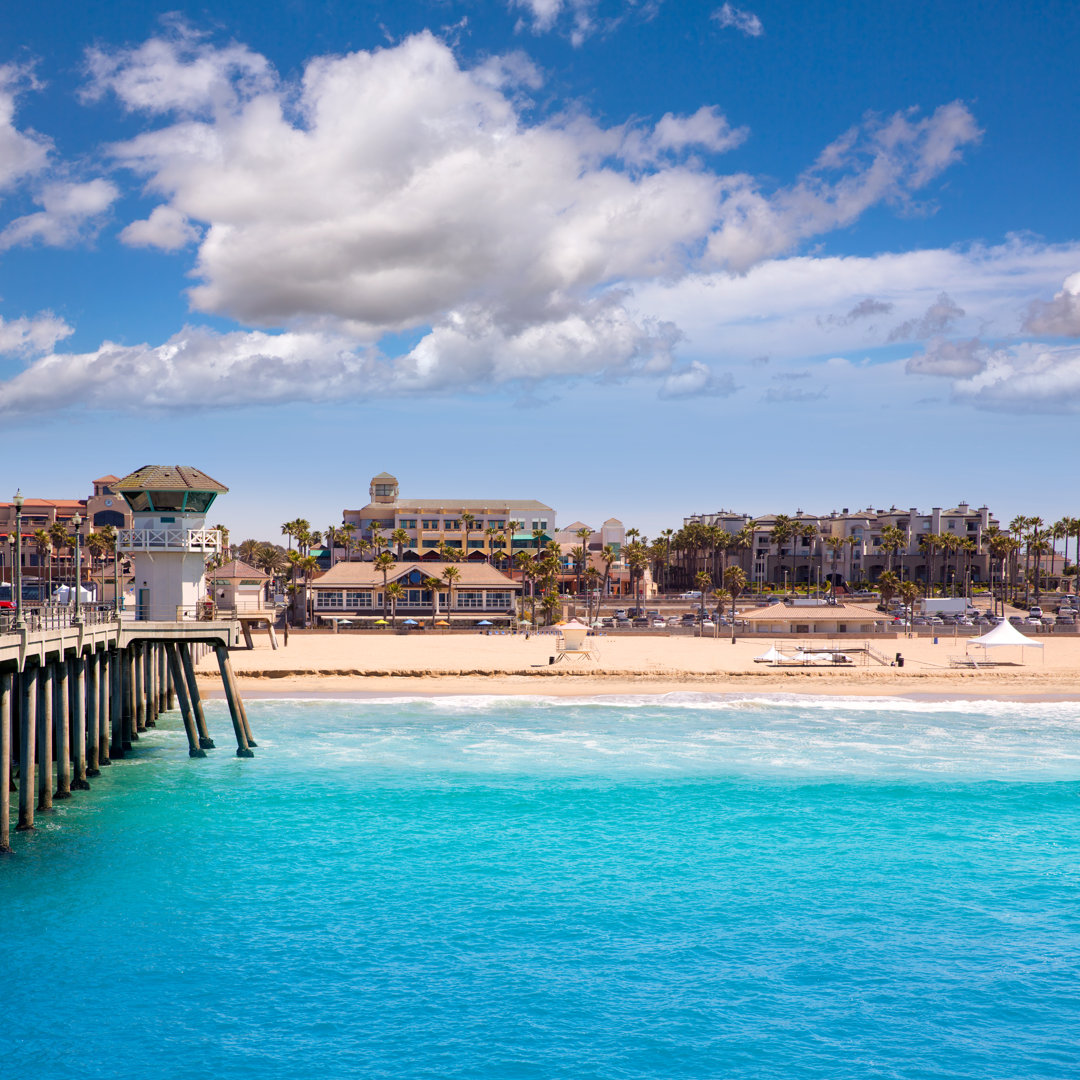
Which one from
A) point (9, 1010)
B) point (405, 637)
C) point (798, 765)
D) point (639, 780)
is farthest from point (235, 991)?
point (405, 637)

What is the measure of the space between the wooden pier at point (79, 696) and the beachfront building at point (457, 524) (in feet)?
300

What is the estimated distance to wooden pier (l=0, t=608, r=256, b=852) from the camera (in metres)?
23.8

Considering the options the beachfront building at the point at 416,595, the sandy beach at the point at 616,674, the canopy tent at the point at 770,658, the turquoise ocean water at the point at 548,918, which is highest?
the beachfront building at the point at 416,595

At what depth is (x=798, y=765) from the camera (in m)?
35.8

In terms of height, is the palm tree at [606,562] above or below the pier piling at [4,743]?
above

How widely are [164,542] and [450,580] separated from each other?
59538mm

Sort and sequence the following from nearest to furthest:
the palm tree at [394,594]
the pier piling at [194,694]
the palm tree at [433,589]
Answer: the pier piling at [194,694] → the palm tree at [394,594] → the palm tree at [433,589]

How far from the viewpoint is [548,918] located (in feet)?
69.8

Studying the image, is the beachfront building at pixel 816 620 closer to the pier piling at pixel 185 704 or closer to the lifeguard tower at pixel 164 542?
the pier piling at pixel 185 704

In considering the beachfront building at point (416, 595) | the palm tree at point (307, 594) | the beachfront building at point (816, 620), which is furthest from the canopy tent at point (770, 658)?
the palm tree at point (307, 594)

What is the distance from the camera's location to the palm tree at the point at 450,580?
94812 millimetres

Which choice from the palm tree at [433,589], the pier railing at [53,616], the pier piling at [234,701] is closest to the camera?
the pier railing at [53,616]

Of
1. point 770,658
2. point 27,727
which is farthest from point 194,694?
point 770,658

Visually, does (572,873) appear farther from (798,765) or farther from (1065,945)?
(798,765)
